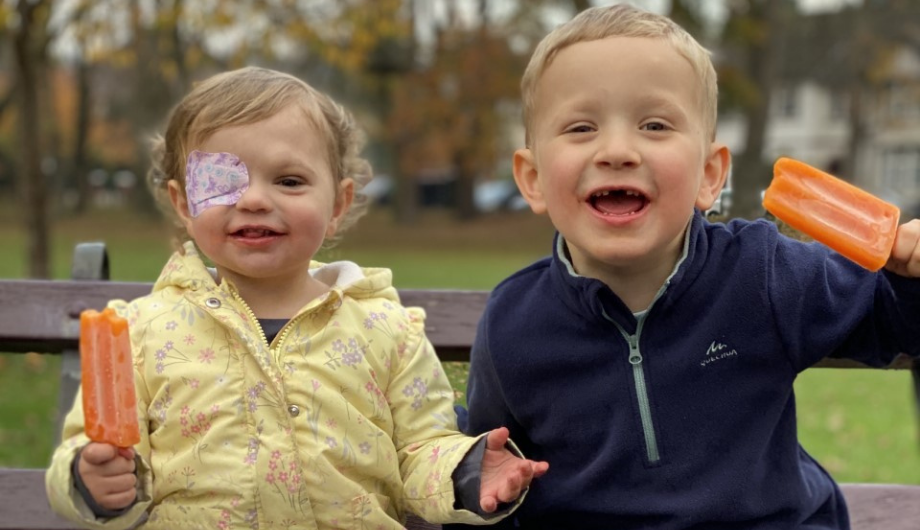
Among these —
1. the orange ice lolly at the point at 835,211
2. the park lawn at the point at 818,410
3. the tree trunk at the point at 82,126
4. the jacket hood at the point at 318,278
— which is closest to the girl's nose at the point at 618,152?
the orange ice lolly at the point at 835,211

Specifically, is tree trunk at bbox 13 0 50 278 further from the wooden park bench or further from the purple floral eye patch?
the purple floral eye patch

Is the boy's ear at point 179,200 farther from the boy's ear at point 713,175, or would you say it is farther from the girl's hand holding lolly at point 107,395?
the boy's ear at point 713,175

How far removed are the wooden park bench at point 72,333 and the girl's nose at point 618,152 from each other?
882 mm

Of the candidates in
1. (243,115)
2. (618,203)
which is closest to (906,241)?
(618,203)

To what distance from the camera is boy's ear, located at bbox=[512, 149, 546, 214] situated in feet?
8.00

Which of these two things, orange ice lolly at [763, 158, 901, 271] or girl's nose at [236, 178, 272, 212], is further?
girl's nose at [236, 178, 272, 212]

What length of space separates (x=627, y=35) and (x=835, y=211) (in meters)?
0.56

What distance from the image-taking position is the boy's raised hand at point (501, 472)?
2195mm

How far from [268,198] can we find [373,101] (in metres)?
36.7

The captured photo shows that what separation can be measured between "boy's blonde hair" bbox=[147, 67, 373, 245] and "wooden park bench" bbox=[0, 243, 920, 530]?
47 centimetres

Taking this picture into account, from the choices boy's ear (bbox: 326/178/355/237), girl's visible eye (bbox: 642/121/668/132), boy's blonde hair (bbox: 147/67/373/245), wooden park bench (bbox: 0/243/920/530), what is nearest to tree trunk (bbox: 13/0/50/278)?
wooden park bench (bbox: 0/243/920/530)

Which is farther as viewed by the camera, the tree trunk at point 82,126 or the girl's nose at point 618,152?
the tree trunk at point 82,126

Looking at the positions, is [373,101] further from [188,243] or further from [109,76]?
[188,243]

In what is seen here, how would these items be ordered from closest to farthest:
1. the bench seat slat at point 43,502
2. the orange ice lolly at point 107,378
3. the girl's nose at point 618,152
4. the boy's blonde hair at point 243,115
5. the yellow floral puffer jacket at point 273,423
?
the orange ice lolly at point 107,378 → the girl's nose at point 618,152 → the yellow floral puffer jacket at point 273,423 → the boy's blonde hair at point 243,115 → the bench seat slat at point 43,502
